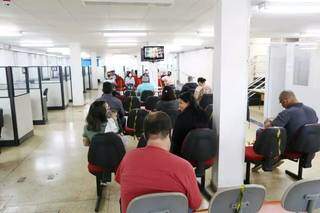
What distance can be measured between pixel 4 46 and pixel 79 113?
15.8 feet

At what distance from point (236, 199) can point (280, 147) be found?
5.78 feet

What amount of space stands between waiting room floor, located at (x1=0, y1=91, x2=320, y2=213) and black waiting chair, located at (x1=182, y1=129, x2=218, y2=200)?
94 centimetres

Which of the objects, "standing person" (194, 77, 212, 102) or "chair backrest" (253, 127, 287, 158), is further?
"standing person" (194, 77, 212, 102)

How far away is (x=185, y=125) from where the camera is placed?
312 cm

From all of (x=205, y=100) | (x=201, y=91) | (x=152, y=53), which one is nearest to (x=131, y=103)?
(x=201, y=91)

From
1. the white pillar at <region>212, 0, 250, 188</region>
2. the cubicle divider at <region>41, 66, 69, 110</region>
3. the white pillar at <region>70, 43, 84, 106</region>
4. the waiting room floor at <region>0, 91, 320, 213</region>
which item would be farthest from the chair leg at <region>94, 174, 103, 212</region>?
the white pillar at <region>70, 43, 84, 106</region>

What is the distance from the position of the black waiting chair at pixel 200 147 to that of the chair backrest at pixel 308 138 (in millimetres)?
1123

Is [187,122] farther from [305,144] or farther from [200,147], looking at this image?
[305,144]

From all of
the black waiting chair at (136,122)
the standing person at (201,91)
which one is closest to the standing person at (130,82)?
the standing person at (201,91)

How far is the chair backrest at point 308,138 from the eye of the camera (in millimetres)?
3328

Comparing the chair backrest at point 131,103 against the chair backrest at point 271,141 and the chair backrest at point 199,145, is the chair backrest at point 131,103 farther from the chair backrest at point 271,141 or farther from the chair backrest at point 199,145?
the chair backrest at point 271,141

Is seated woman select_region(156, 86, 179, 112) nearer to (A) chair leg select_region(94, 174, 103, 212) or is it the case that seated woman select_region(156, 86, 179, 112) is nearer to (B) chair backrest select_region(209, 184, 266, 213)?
(A) chair leg select_region(94, 174, 103, 212)

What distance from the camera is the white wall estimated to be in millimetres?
14562

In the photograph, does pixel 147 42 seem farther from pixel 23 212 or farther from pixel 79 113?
pixel 23 212
